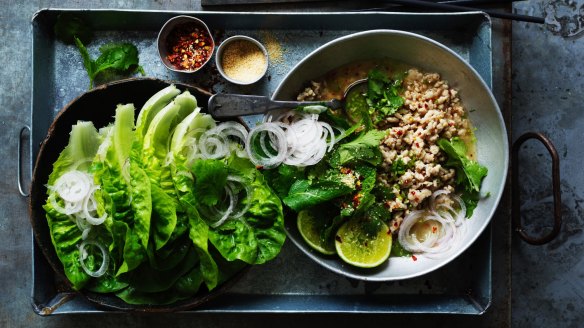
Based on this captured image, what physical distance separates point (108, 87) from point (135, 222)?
0.77m

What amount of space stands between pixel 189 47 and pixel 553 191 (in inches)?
82.8

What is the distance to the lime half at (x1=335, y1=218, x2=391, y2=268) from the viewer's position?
2.94m

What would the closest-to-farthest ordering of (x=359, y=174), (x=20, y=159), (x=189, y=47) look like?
1. (x=359, y=174)
2. (x=189, y=47)
3. (x=20, y=159)

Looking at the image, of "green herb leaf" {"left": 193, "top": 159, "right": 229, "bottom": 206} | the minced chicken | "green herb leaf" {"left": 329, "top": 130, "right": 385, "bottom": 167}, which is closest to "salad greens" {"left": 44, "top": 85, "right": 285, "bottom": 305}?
"green herb leaf" {"left": 193, "top": 159, "right": 229, "bottom": 206}

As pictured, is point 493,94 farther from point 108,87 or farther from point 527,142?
point 108,87

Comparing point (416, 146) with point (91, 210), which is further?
point (416, 146)

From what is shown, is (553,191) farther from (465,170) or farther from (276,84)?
(276,84)

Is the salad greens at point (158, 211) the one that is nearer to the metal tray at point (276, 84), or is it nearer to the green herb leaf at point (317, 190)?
the green herb leaf at point (317, 190)

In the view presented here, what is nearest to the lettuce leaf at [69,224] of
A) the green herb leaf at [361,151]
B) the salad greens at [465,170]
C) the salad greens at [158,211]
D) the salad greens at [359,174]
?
A: the salad greens at [158,211]

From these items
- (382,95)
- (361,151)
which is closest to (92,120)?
(361,151)

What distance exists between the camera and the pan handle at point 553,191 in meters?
2.95

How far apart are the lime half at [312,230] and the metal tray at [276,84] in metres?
0.23

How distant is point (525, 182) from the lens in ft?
10.9

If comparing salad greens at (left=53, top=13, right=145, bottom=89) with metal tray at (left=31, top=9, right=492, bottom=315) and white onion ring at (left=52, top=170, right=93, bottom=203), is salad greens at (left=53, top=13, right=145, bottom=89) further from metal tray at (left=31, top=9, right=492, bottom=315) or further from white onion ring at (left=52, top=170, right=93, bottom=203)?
white onion ring at (left=52, top=170, right=93, bottom=203)
